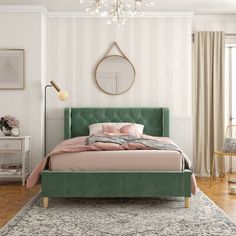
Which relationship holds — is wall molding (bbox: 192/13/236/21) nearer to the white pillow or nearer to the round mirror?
the round mirror

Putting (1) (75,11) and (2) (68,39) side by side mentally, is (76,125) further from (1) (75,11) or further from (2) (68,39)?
(1) (75,11)

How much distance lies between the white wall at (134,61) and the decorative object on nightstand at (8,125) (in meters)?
0.84

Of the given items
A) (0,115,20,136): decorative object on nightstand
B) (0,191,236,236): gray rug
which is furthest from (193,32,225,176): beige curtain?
(0,115,20,136): decorative object on nightstand

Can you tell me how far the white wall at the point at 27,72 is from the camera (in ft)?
21.8

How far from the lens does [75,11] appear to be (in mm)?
6969

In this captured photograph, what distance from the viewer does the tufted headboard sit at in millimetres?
6883

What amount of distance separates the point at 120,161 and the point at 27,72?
2.78 meters

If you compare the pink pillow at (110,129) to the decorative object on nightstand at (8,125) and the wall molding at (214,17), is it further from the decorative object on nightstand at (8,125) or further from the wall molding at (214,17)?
the wall molding at (214,17)

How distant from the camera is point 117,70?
7035 millimetres

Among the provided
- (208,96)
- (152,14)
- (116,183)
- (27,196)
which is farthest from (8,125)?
(208,96)

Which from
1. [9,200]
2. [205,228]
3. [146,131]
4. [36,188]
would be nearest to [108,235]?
[205,228]

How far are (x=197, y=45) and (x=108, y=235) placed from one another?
441 centimetres

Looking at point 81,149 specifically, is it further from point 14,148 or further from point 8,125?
point 8,125

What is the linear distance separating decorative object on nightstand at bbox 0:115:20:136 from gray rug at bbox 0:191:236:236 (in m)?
1.56
